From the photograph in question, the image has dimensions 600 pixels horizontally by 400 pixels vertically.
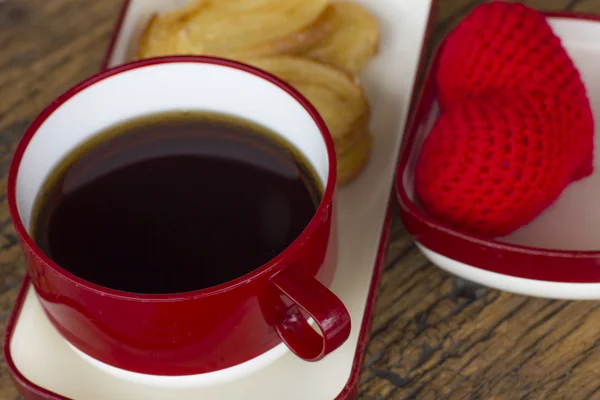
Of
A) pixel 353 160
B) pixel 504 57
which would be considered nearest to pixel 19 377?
pixel 353 160

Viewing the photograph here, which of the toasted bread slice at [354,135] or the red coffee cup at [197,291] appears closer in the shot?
the red coffee cup at [197,291]

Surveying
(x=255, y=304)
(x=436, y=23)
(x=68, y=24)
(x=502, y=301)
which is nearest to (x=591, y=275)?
(x=502, y=301)

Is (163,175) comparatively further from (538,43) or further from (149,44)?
(538,43)

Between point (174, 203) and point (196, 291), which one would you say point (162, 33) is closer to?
point (174, 203)

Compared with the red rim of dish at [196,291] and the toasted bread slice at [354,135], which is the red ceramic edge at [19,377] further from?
the toasted bread slice at [354,135]

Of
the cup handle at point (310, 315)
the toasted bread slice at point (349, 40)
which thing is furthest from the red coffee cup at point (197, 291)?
the toasted bread slice at point (349, 40)

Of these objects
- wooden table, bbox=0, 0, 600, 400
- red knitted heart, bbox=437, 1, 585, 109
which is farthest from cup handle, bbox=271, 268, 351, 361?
red knitted heart, bbox=437, 1, 585, 109

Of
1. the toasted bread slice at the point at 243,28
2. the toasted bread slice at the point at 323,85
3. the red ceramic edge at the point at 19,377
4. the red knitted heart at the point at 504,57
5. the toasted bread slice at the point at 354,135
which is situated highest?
the red knitted heart at the point at 504,57
